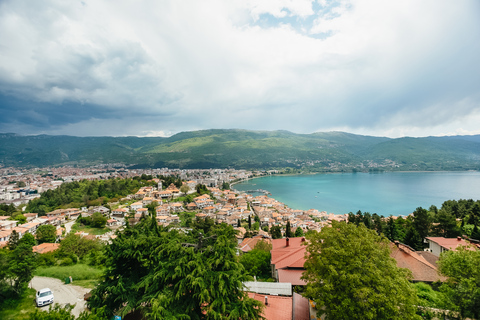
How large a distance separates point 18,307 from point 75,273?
3571 mm

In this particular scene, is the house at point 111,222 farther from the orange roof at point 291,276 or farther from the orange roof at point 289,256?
the orange roof at point 291,276

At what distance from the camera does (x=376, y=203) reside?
53312 mm

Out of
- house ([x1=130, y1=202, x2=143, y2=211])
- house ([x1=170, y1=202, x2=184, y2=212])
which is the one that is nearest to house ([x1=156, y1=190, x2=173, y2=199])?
house ([x1=170, y1=202, x2=184, y2=212])

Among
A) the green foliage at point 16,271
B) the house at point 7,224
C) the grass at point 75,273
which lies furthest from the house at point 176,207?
the green foliage at point 16,271

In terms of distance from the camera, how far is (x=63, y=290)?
966 centimetres

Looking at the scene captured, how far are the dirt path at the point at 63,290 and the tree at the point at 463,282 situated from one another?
12.9m

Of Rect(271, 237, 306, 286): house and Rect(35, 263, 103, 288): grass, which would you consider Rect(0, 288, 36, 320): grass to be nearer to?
Rect(35, 263, 103, 288): grass

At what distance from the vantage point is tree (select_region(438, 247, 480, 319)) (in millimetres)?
6648

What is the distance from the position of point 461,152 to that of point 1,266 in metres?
253

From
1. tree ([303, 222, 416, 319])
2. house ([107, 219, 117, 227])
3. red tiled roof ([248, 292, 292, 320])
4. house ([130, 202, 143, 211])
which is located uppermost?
tree ([303, 222, 416, 319])

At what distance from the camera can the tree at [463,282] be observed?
21.8 feet

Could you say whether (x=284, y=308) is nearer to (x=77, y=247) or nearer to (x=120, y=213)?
(x=77, y=247)

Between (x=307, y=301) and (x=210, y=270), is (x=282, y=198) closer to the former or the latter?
(x=307, y=301)

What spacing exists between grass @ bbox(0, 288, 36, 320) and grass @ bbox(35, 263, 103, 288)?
6.50ft
